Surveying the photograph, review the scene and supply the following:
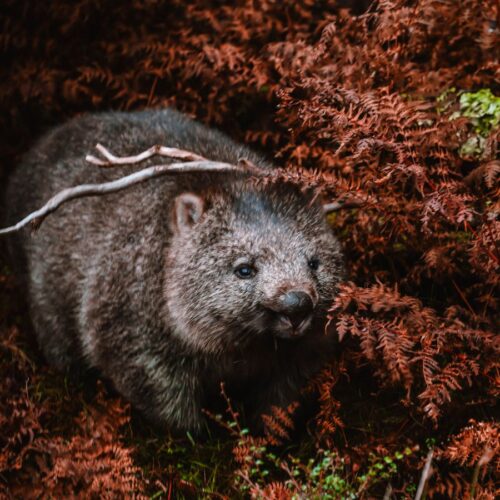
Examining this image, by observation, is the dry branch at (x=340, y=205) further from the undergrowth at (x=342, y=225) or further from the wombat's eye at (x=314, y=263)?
the wombat's eye at (x=314, y=263)

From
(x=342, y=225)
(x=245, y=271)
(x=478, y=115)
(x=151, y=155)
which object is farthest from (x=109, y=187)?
(x=478, y=115)

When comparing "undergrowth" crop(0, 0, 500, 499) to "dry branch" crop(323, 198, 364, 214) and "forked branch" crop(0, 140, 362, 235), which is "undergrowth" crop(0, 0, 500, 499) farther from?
"forked branch" crop(0, 140, 362, 235)

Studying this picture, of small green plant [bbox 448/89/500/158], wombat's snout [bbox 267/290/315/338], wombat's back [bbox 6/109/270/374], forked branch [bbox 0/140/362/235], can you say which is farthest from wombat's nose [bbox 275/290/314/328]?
small green plant [bbox 448/89/500/158]

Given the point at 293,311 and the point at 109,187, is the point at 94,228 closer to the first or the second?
the point at 109,187

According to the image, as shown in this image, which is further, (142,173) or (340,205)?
(340,205)

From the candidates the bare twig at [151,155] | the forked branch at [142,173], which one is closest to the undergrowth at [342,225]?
the forked branch at [142,173]

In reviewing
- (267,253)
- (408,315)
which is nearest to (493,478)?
(408,315)

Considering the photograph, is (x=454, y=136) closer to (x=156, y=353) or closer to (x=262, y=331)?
(x=262, y=331)
